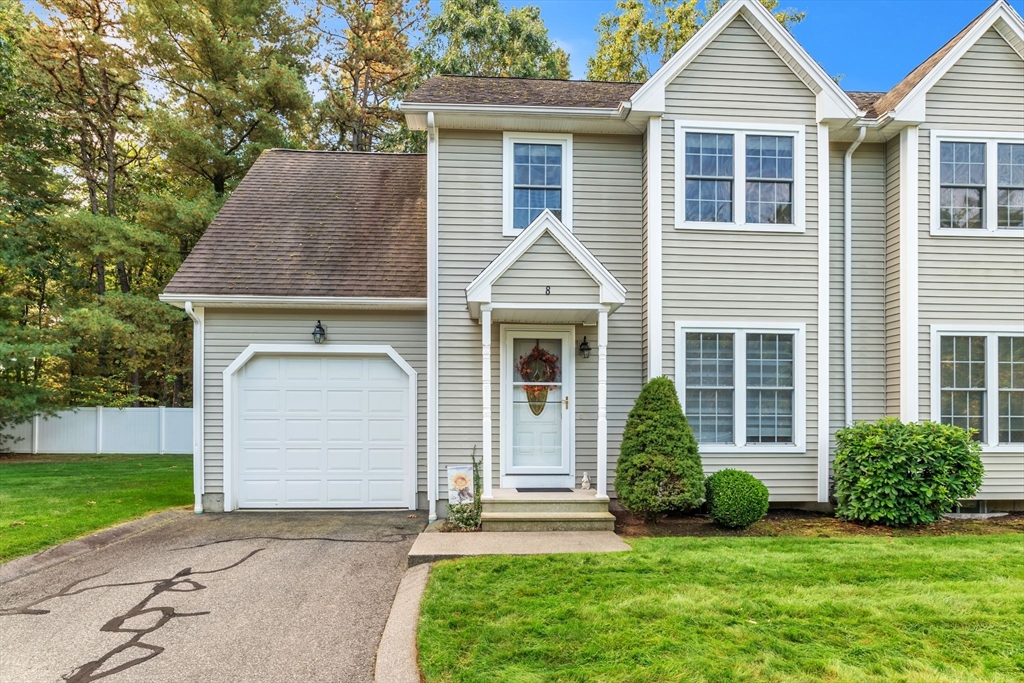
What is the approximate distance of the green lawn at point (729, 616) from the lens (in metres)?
3.37

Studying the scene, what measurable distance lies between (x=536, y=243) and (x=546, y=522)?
3415 mm

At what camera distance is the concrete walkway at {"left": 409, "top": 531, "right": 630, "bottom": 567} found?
18.6ft

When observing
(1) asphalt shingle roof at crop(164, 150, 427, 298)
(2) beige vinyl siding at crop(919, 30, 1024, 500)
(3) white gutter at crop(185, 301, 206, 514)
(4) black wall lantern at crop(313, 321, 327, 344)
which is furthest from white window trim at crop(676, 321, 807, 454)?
(3) white gutter at crop(185, 301, 206, 514)

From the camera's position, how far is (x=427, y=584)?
4879mm

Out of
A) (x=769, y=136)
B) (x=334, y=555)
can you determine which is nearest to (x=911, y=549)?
(x=769, y=136)

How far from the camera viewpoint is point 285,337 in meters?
8.31

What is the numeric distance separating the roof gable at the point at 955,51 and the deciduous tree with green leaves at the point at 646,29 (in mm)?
13139

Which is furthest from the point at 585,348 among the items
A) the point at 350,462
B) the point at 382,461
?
the point at 350,462

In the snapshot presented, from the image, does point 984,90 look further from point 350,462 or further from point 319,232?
point 350,462

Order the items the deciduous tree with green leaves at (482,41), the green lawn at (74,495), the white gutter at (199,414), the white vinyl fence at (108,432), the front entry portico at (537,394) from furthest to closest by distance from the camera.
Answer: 1. the deciduous tree with green leaves at (482,41)
2. the white vinyl fence at (108,432)
3. the white gutter at (199,414)
4. the front entry portico at (537,394)
5. the green lawn at (74,495)

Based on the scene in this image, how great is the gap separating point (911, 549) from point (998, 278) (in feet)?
15.6

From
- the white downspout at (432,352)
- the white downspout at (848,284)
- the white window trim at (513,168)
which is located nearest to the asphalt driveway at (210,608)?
the white downspout at (432,352)

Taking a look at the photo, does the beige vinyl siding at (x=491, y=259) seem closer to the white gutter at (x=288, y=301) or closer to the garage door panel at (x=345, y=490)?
the white gutter at (x=288, y=301)

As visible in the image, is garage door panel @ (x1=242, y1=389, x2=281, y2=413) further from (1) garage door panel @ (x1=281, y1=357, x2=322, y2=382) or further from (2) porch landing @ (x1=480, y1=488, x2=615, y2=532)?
(2) porch landing @ (x1=480, y1=488, x2=615, y2=532)
